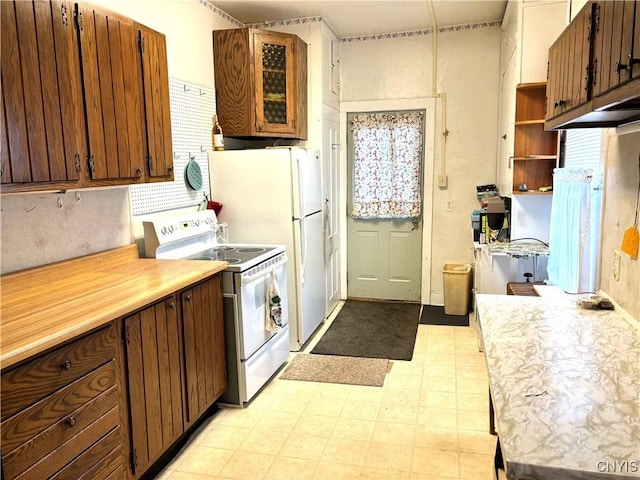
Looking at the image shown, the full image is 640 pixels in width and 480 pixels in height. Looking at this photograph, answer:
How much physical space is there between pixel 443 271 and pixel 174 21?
323 centimetres

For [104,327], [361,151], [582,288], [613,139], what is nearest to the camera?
[104,327]

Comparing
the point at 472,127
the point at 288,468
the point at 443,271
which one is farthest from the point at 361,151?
the point at 288,468

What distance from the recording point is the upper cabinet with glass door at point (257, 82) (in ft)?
12.2

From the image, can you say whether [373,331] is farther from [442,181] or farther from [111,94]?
[111,94]

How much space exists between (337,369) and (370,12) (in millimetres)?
3042

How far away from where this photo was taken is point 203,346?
261cm

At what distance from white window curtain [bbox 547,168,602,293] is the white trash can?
189cm

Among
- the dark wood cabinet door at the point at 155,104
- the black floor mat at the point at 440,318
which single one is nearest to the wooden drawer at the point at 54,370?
the dark wood cabinet door at the point at 155,104

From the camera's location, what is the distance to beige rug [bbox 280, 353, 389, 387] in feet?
10.9

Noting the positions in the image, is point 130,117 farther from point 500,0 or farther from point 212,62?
point 500,0

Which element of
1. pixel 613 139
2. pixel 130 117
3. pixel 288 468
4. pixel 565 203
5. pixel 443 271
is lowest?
pixel 288 468

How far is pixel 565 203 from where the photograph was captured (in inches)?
106

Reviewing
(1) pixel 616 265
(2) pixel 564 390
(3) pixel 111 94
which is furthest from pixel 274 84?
(2) pixel 564 390

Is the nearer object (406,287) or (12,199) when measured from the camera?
(12,199)
